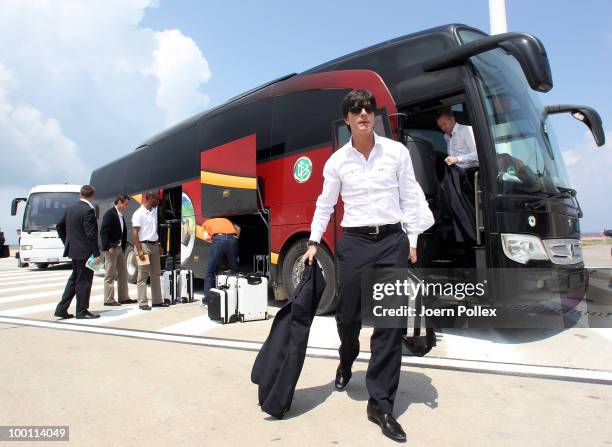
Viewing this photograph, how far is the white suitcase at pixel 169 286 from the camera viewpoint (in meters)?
7.35

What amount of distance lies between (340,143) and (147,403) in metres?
3.67

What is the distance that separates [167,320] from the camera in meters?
5.84

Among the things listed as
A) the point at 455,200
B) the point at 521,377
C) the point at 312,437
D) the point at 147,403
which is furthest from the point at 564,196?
the point at 147,403

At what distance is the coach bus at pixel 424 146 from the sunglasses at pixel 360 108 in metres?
1.96

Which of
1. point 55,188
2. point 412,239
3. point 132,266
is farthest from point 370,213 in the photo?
point 55,188

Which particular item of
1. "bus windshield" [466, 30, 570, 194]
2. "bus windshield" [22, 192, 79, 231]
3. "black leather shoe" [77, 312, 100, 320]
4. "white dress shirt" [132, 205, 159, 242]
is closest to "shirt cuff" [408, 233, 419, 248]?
"bus windshield" [466, 30, 570, 194]

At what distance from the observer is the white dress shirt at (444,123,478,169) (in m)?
4.64

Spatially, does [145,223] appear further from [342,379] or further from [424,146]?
[342,379]

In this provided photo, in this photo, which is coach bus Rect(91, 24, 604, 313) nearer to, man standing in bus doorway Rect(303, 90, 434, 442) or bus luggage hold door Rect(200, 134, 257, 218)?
bus luggage hold door Rect(200, 134, 257, 218)

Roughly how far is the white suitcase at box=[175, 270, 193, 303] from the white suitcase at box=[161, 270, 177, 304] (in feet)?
0.31

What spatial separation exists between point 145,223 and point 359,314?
202 inches

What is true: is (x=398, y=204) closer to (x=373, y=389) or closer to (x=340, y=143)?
(x=373, y=389)

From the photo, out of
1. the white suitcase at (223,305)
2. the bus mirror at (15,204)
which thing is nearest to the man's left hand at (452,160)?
the white suitcase at (223,305)
